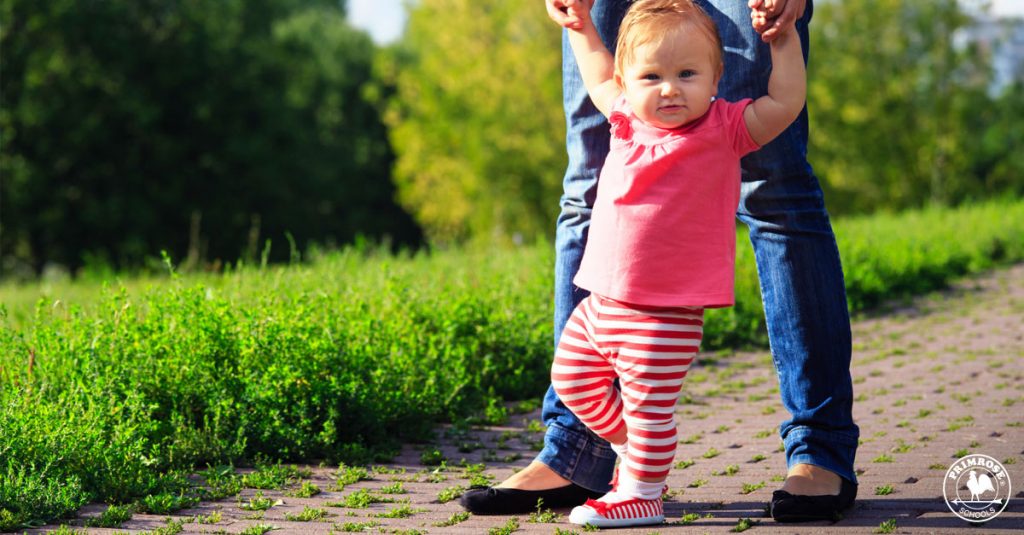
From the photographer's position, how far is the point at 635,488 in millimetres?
3012

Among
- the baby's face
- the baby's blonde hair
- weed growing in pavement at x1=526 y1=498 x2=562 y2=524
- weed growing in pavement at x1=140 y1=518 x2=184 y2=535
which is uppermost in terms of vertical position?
the baby's blonde hair

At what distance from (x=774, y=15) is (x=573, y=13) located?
568 mm

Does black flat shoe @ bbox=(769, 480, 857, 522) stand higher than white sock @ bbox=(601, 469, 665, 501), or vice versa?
white sock @ bbox=(601, 469, 665, 501)

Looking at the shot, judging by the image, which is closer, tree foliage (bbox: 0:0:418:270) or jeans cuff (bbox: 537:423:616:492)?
jeans cuff (bbox: 537:423:616:492)

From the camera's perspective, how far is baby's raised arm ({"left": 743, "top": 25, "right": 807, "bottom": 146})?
288cm

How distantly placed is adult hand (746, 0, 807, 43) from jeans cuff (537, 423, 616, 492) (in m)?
1.22

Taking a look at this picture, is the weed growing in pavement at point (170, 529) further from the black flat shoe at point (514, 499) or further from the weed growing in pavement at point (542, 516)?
the weed growing in pavement at point (542, 516)

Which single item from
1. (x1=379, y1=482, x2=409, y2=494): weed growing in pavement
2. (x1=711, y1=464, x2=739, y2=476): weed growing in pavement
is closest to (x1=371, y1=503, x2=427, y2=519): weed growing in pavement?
(x1=379, y1=482, x2=409, y2=494): weed growing in pavement

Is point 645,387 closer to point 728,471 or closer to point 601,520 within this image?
point 601,520

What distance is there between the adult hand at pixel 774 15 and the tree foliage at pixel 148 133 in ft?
94.9

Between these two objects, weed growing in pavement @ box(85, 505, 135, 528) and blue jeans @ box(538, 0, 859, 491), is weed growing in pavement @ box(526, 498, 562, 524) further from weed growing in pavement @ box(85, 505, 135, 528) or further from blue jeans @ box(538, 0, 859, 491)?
weed growing in pavement @ box(85, 505, 135, 528)

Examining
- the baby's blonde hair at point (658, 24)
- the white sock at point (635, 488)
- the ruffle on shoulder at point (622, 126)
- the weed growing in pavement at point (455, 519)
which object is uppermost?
the baby's blonde hair at point (658, 24)

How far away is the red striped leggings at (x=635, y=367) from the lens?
2.92 meters

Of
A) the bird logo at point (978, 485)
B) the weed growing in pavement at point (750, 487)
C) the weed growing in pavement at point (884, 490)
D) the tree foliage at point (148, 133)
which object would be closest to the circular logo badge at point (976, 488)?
the bird logo at point (978, 485)
